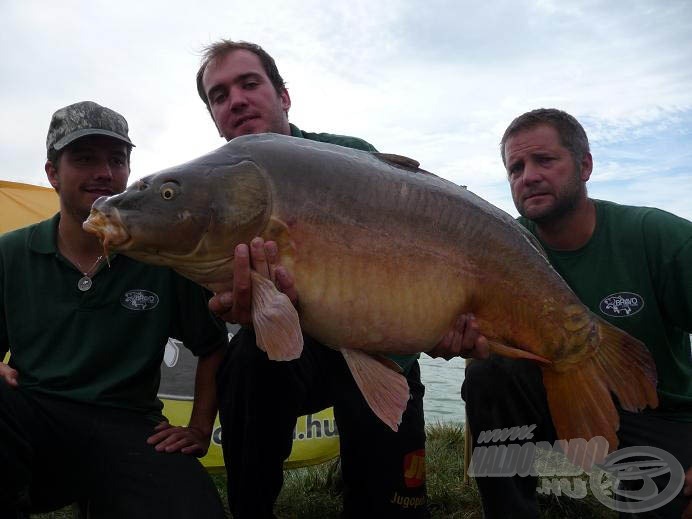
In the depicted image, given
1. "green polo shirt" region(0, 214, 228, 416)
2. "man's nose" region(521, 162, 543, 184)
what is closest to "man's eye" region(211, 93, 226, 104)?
"green polo shirt" region(0, 214, 228, 416)

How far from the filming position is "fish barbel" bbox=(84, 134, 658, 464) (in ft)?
5.46

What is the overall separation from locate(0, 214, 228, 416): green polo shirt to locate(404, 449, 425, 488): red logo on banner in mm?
891

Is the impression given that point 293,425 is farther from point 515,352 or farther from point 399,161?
point 399,161

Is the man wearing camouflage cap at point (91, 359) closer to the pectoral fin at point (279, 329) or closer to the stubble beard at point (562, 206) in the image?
the pectoral fin at point (279, 329)

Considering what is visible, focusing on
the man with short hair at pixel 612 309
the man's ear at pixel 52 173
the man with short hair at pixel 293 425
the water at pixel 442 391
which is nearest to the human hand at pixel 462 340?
the man with short hair at pixel 293 425

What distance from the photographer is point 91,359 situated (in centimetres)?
219

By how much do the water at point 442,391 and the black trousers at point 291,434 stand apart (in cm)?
259

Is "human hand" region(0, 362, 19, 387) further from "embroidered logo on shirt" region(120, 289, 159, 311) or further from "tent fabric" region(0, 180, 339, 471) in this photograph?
"tent fabric" region(0, 180, 339, 471)

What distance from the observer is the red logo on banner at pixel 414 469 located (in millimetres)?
2297

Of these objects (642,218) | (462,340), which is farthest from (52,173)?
(642,218)

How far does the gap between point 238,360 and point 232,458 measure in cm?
37

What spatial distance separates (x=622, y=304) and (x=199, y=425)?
71.6 inches

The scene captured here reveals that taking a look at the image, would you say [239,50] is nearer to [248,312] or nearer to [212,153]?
[212,153]

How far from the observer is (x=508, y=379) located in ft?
8.22
